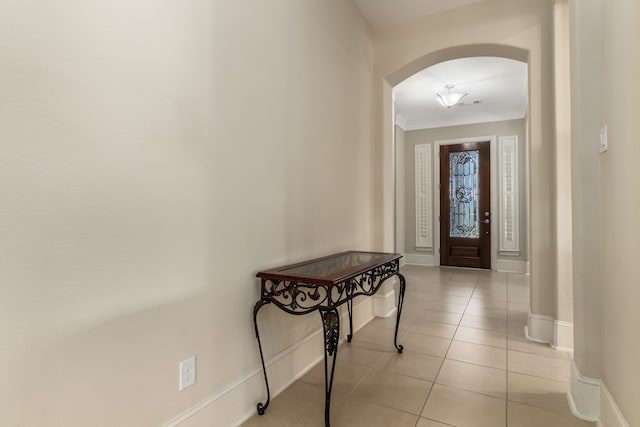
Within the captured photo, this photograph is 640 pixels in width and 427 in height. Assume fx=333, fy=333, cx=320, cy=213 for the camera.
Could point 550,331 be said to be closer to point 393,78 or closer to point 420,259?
point 393,78

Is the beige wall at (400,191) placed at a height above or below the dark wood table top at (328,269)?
above

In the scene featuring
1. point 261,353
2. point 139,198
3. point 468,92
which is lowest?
point 261,353

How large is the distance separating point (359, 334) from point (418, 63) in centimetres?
265

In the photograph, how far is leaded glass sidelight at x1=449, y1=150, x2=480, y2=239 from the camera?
6.28m

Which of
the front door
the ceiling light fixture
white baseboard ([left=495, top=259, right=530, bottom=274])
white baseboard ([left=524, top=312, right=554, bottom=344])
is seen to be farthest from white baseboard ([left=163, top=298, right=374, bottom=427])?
white baseboard ([left=495, top=259, right=530, bottom=274])

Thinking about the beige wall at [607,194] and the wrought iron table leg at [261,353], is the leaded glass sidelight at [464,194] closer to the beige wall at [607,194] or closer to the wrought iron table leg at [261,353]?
the beige wall at [607,194]

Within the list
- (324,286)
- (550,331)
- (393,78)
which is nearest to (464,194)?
(393,78)

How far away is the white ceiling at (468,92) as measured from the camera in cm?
419

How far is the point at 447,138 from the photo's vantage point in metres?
6.48

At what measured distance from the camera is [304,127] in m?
2.30

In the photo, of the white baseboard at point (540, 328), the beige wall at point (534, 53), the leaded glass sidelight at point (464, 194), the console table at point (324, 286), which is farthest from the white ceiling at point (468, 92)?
the console table at point (324, 286)

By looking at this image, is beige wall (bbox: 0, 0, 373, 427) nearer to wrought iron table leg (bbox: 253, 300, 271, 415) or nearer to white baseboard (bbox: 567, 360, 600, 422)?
wrought iron table leg (bbox: 253, 300, 271, 415)

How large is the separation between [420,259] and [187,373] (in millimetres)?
5814

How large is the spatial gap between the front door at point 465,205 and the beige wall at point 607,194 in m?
4.62
